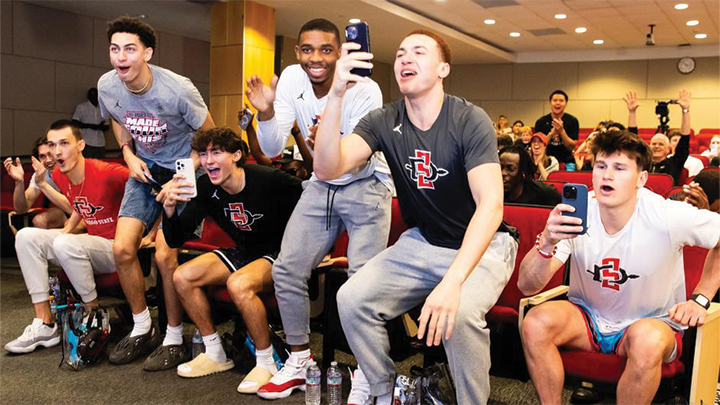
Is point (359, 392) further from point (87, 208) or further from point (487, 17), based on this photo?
point (487, 17)

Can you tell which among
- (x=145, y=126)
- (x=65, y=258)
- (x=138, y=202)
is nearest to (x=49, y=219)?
(x=65, y=258)

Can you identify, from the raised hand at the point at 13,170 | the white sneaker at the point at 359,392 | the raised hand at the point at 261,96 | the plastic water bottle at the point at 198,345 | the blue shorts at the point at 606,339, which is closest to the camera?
the blue shorts at the point at 606,339

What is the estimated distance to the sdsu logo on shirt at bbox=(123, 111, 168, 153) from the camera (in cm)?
300

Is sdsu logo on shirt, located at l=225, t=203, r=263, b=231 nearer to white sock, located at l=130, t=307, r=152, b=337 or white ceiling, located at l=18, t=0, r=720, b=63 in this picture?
white sock, located at l=130, t=307, r=152, b=337

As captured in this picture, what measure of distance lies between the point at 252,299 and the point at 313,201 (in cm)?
52

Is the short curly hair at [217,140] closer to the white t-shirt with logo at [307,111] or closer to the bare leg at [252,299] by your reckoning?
the white t-shirt with logo at [307,111]

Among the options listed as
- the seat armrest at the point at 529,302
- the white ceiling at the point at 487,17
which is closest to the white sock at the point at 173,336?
the seat armrest at the point at 529,302

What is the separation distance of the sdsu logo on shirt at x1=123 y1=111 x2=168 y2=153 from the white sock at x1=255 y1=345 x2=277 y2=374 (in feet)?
3.87

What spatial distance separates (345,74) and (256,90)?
33.0 inches

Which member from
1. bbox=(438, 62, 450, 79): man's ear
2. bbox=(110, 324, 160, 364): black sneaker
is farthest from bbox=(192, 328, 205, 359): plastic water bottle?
bbox=(438, 62, 450, 79): man's ear

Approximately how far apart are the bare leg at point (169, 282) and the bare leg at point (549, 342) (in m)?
1.75

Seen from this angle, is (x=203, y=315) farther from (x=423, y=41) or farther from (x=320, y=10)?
(x=320, y=10)

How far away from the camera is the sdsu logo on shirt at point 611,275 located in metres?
2.00

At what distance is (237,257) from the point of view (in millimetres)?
2871
